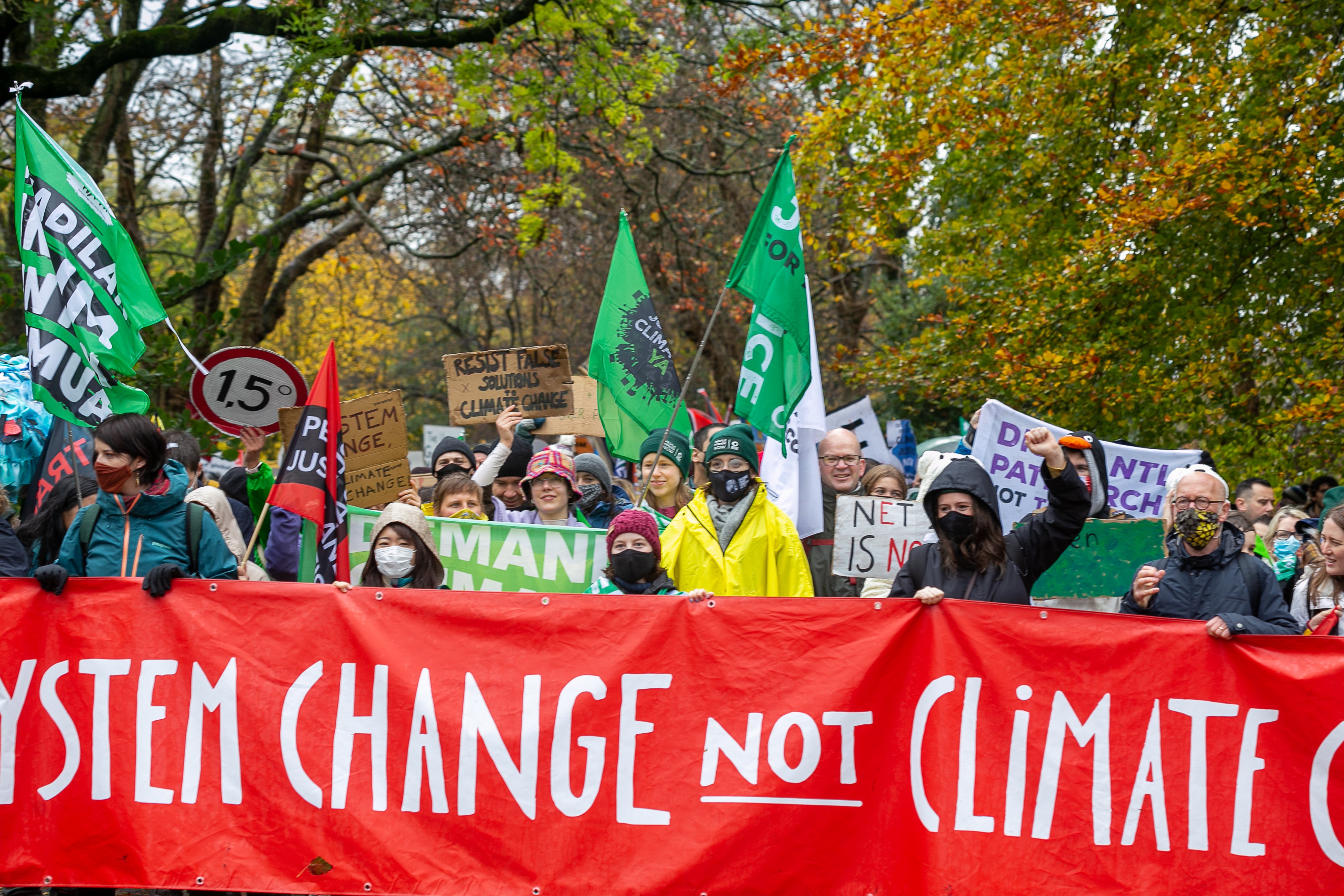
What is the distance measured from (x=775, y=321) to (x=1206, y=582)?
2072mm

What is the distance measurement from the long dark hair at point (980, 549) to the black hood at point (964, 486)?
0.02 meters

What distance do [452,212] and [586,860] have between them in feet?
37.3

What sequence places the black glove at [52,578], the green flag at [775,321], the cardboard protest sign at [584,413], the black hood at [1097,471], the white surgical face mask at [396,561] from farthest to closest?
the cardboard protest sign at [584,413], the green flag at [775,321], the black hood at [1097,471], the white surgical face mask at [396,561], the black glove at [52,578]

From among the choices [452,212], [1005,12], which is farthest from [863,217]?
[452,212]

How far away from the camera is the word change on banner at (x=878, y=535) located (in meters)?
5.47

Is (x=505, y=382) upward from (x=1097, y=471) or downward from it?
upward

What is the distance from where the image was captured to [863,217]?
12.3 m

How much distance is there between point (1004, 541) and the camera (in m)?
4.45

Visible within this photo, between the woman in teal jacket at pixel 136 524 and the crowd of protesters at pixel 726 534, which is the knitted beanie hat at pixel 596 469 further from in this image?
the woman in teal jacket at pixel 136 524

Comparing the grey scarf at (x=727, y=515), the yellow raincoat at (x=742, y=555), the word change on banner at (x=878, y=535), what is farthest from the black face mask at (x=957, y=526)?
the word change on banner at (x=878, y=535)

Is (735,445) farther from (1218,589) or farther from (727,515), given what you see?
(1218,589)

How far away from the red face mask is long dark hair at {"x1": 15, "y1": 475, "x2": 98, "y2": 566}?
1.85 feet

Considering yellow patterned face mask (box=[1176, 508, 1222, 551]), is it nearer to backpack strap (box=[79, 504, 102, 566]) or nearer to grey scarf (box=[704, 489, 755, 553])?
grey scarf (box=[704, 489, 755, 553])

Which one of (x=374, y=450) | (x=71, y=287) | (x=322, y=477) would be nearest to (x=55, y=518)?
(x=71, y=287)
